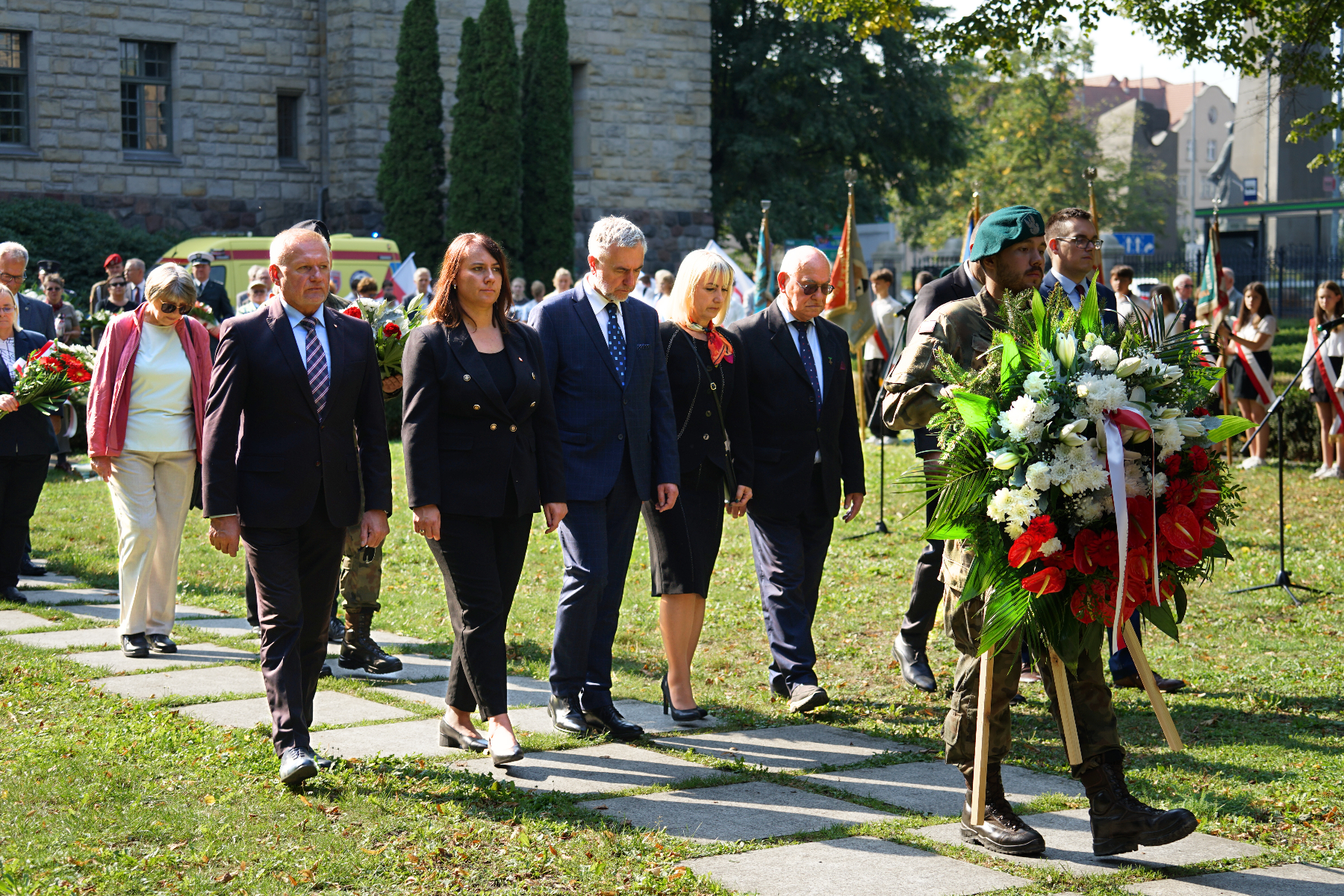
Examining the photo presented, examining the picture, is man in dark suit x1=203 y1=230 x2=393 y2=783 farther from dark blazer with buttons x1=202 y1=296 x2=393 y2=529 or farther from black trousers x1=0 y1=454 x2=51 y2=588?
black trousers x1=0 y1=454 x2=51 y2=588

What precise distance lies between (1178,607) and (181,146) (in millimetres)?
24740

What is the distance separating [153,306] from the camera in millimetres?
7805

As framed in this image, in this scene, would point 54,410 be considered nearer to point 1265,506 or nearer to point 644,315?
point 644,315

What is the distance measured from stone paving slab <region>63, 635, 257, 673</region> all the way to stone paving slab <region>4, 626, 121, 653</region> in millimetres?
194

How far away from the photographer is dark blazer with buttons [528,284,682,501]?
243 inches

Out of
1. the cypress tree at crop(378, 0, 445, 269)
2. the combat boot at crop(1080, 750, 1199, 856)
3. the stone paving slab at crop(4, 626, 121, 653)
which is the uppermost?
the cypress tree at crop(378, 0, 445, 269)

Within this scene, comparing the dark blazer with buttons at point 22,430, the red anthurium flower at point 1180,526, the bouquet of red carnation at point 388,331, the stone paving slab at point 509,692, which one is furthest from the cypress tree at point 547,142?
the red anthurium flower at point 1180,526

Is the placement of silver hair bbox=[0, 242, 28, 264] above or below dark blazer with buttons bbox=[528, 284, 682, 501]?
above

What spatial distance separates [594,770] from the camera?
5.66 m

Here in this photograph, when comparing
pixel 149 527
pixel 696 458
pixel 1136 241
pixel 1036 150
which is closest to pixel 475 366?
pixel 696 458

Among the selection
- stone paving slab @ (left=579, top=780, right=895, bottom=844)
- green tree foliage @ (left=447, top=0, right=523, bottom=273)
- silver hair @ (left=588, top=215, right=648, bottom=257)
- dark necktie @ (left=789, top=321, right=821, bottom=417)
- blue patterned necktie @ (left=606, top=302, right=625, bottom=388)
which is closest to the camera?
stone paving slab @ (left=579, top=780, right=895, bottom=844)

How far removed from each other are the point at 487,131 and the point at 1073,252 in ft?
71.0

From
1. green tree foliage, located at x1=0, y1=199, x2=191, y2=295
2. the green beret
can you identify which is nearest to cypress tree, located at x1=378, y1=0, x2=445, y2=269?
green tree foliage, located at x1=0, y1=199, x2=191, y2=295

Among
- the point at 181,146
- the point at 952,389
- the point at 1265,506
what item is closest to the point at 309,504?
the point at 952,389
